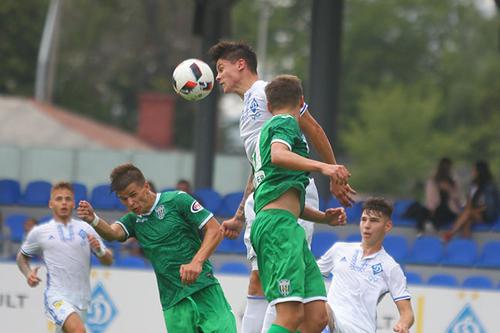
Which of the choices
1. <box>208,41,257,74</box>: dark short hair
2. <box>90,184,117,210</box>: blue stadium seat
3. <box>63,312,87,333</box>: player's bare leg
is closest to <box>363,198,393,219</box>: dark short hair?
<box>208,41,257,74</box>: dark short hair

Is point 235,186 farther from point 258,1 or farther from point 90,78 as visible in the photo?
point 258,1

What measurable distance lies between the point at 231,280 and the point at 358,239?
3404 millimetres

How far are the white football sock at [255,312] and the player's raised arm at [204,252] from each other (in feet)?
2.18

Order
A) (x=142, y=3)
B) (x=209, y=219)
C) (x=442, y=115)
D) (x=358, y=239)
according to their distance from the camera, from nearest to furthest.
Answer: (x=209, y=219) → (x=358, y=239) → (x=142, y=3) → (x=442, y=115)

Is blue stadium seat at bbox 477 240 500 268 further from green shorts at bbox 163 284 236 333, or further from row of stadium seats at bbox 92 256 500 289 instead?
green shorts at bbox 163 284 236 333

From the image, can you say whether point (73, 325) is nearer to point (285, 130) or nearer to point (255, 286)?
point (255, 286)

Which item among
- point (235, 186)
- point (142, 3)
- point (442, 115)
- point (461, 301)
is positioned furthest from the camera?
point (442, 115)

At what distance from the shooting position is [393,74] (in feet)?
240

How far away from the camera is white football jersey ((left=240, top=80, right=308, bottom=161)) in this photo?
9.00 m

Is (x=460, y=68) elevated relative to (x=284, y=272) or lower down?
elevated

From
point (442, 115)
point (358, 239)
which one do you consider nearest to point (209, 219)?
point (358, 239)

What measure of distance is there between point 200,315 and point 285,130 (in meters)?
1.73

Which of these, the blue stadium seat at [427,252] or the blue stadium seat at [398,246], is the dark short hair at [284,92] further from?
the blue stadium seat at [427,252]

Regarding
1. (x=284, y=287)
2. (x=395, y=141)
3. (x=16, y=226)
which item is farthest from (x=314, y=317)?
(x=395, y=141)
